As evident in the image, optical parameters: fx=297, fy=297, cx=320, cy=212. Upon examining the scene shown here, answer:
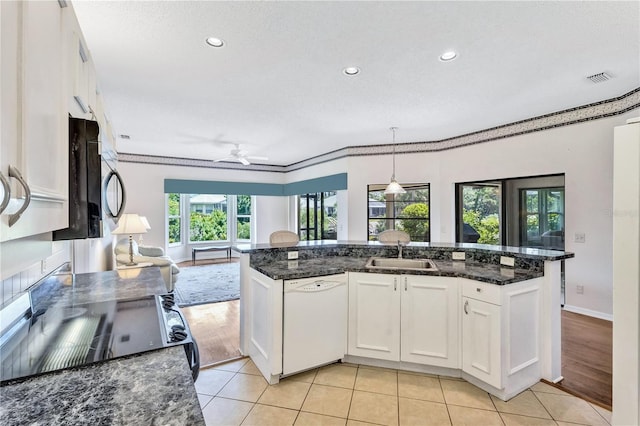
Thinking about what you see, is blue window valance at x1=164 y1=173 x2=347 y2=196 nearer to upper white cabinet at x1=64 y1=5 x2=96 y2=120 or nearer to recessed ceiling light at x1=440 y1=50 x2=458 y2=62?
recessed ceiling light at x1=440 y1=50 x2=458 y2=62

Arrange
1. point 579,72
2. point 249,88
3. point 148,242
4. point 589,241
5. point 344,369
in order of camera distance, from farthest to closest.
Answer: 1. point 148,242
2. point 589,241
3. point 249,88
4. point 579,72
5. point 344,369

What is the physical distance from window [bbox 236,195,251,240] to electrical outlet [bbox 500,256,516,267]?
285 inches

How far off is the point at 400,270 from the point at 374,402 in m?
0.97

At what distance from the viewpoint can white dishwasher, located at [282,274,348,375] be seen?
2320 mm

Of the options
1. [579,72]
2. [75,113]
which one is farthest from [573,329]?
[75,113]

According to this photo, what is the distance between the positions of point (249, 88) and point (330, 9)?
1.46 m

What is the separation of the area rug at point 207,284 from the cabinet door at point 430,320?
10.0 feet

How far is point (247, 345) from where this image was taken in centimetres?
279

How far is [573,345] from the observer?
2.93 m

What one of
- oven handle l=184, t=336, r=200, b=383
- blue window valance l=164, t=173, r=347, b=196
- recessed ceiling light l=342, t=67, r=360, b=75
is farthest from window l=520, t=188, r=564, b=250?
oven handle l=184, t=336, r=200, b=383

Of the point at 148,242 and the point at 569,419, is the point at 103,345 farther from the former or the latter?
the point at 148,242

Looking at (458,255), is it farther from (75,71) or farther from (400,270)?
(75,71)

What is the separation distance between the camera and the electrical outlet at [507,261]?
248 centimetres

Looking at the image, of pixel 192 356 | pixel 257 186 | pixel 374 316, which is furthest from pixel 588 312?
pixel 257 186
